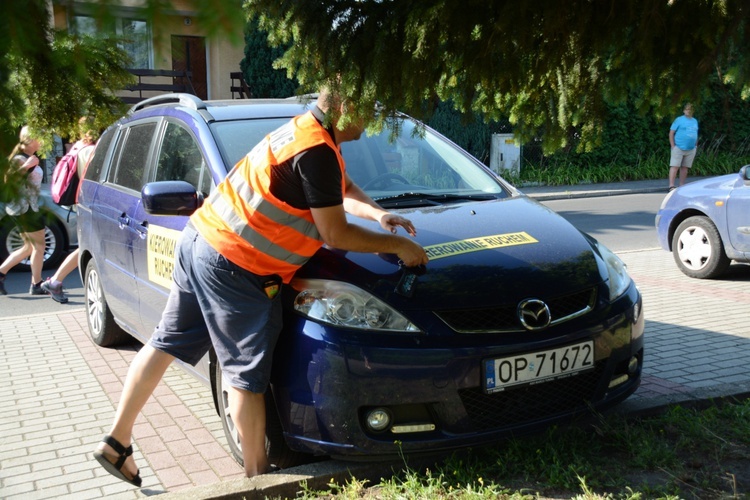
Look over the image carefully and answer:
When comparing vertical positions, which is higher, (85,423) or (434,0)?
(434,0)

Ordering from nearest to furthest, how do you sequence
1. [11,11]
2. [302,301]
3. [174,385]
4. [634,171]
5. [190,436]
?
[11,11] → [302,301] → [190,436] → [174,385] → [634,171]

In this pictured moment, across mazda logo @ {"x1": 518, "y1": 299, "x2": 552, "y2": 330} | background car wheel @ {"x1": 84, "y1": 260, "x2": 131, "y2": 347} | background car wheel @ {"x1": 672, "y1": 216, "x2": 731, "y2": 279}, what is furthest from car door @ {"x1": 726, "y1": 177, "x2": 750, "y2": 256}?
background car wheel @ {"x1": 84, "y1": 260, "x2": 131, "y2": 347}

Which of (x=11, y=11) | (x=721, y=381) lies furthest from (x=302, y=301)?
(x=721, y=381)

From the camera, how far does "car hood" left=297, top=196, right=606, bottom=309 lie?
11.7 feet

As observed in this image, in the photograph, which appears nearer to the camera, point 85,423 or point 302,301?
point 302,301

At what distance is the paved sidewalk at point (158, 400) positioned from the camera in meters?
3.81

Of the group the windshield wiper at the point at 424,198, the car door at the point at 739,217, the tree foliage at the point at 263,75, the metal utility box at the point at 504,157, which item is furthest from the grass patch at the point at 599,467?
the tree foliage at the point at 263,75

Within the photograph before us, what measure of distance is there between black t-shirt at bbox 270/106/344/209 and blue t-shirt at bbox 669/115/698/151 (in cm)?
1570

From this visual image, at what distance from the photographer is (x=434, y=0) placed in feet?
11.0

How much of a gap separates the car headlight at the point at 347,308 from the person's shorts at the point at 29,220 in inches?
69.0

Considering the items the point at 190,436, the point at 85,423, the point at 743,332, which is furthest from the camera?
the point at 743,332

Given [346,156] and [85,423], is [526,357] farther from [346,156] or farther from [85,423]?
[85,423]

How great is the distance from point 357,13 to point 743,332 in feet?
13.9

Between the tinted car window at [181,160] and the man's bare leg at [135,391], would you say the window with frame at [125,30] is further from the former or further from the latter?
the tinted car window at [181,160]
